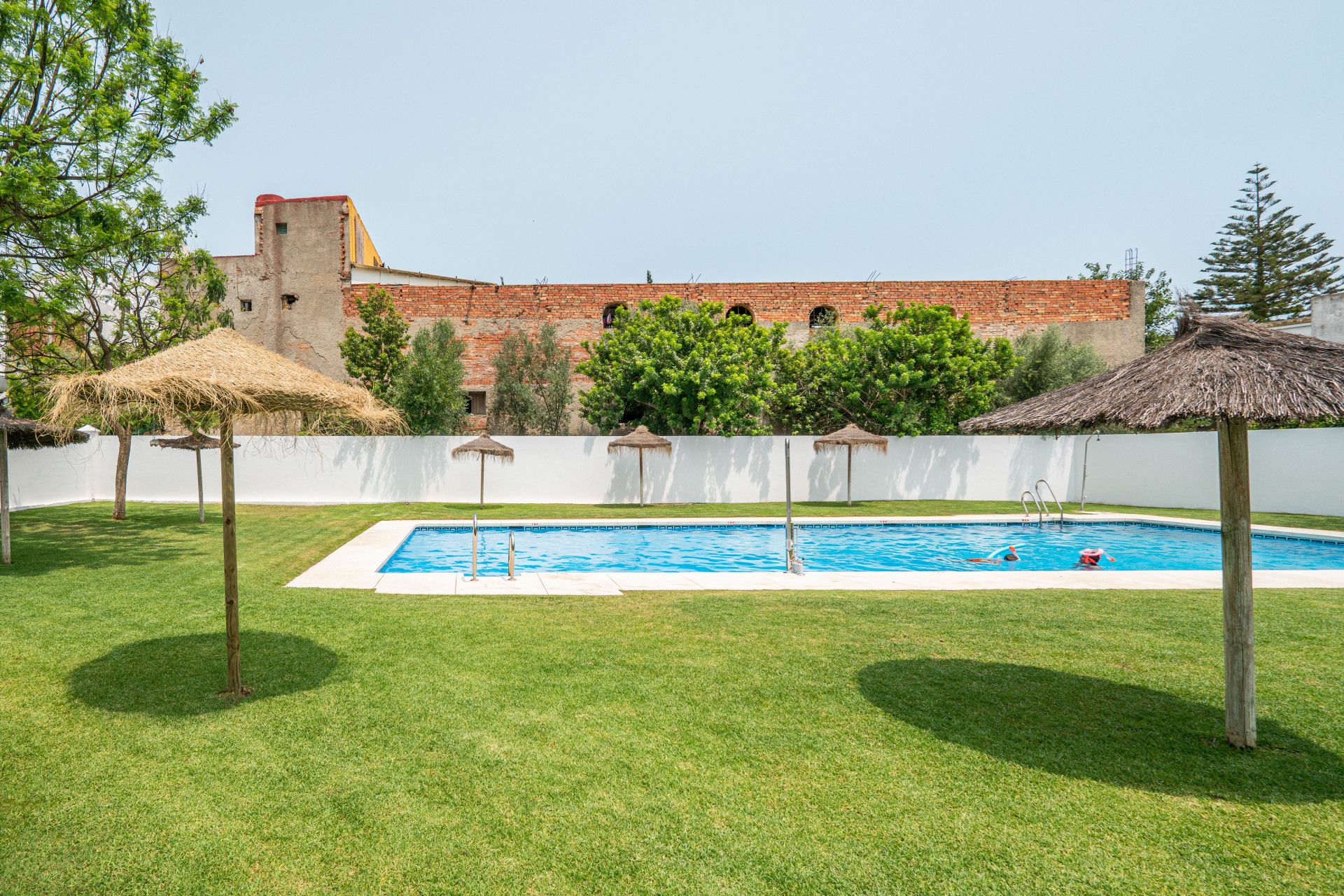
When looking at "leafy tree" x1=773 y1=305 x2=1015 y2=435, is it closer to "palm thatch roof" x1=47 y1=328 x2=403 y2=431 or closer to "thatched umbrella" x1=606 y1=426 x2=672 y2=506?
"thatched umbrella" x1=606 y1=426 x2=672 y2=506

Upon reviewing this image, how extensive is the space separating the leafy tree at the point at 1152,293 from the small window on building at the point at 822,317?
17644 mm

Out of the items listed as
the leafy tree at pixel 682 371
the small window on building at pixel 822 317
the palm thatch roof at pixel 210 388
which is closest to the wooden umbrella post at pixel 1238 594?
the palm thatch roof at pixel 210 388

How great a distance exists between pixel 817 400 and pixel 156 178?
58.2 ft

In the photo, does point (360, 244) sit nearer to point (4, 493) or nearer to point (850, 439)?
point (4, 493)

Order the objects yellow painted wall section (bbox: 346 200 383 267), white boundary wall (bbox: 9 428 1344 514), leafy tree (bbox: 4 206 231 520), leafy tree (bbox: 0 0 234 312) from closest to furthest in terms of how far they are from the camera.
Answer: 1. leafy tree (bbox: 0 0 234 312)
2. leafy tree (bbox: 4 206 231 520)
3. white boundary wall (bbox: 9 428 1344 514)
4. yellow painted wall section (bbox: 346 200 383 267)

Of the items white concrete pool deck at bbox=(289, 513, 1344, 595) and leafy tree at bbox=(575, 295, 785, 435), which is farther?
leafy tree at bbox=(575, 295, 785, 435)

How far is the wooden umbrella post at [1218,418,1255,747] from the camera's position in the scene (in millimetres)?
3906

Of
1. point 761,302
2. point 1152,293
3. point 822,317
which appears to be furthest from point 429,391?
point 1152,293

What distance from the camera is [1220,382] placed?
3.75 meters

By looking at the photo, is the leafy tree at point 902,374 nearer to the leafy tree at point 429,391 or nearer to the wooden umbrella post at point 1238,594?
the leafy tree at point 429,391

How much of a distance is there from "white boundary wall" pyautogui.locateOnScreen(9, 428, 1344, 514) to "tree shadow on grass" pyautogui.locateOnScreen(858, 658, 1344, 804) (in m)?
15.4

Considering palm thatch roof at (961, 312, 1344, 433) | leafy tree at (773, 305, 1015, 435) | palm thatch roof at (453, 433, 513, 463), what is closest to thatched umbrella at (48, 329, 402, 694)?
palm thatch roof at (961, 312, 1344, 433)

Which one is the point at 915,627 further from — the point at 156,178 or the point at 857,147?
the point at 156,178

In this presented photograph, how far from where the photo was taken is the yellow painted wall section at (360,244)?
26.4m
